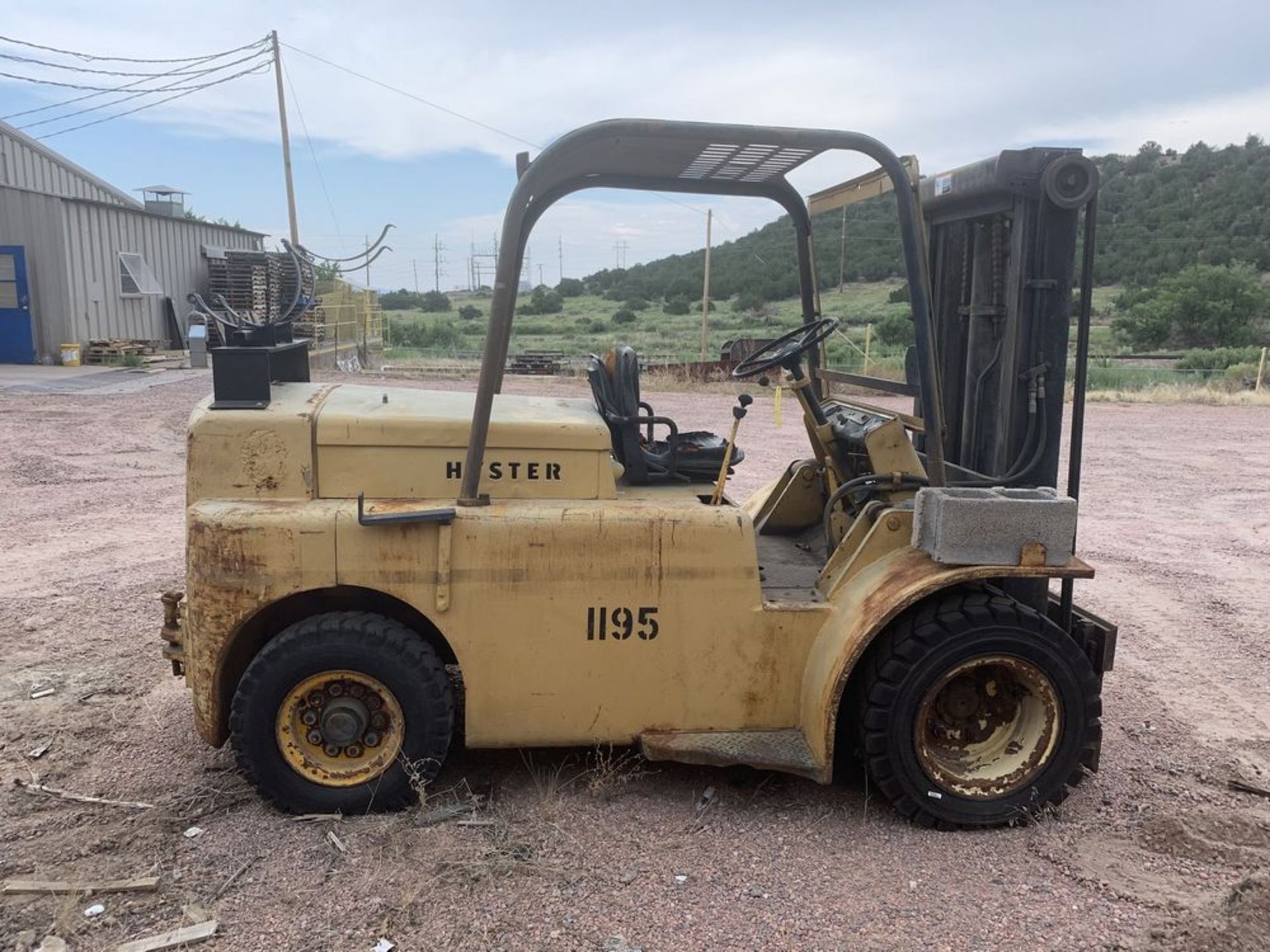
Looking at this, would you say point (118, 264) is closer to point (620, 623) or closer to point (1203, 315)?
point (620, 623)

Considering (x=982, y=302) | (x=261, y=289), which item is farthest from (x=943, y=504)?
(x=261, y=289)

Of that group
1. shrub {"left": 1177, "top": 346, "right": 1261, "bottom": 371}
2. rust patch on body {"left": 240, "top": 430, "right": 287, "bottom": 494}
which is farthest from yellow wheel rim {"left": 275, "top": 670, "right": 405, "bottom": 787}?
shrub {"left": 1177, "top": 346, "right": 1261, "bottom": 371}

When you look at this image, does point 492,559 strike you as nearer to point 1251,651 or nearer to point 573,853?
point 573,853

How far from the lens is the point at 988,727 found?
4.24m

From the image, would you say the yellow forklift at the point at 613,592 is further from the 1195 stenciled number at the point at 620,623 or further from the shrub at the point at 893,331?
the shrub at the point at 893,331

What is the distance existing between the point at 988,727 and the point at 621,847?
1616mm

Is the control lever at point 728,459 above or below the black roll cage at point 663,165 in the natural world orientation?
below

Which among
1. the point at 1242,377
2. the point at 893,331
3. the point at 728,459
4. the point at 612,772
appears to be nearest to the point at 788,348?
the point at 728,459

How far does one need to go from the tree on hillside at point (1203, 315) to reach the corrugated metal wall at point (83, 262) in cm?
3154

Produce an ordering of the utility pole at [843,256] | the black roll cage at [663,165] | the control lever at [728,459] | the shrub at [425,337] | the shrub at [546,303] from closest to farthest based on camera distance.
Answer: the black roll cage at [663,165] → the control lever at [728,459] → the utility pole at [843,256] → the shrub at [425,337] → the shrub at [546,303]

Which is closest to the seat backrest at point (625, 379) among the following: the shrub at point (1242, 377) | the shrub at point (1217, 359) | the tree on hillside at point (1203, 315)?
the shrub at point (1242, 377)

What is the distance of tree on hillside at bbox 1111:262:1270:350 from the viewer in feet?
114

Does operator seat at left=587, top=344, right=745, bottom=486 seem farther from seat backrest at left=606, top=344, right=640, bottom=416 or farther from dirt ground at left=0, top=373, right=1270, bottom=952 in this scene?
dirt ground at left=0, top=373, right=1270, bottom=952

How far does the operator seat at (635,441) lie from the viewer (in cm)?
443
